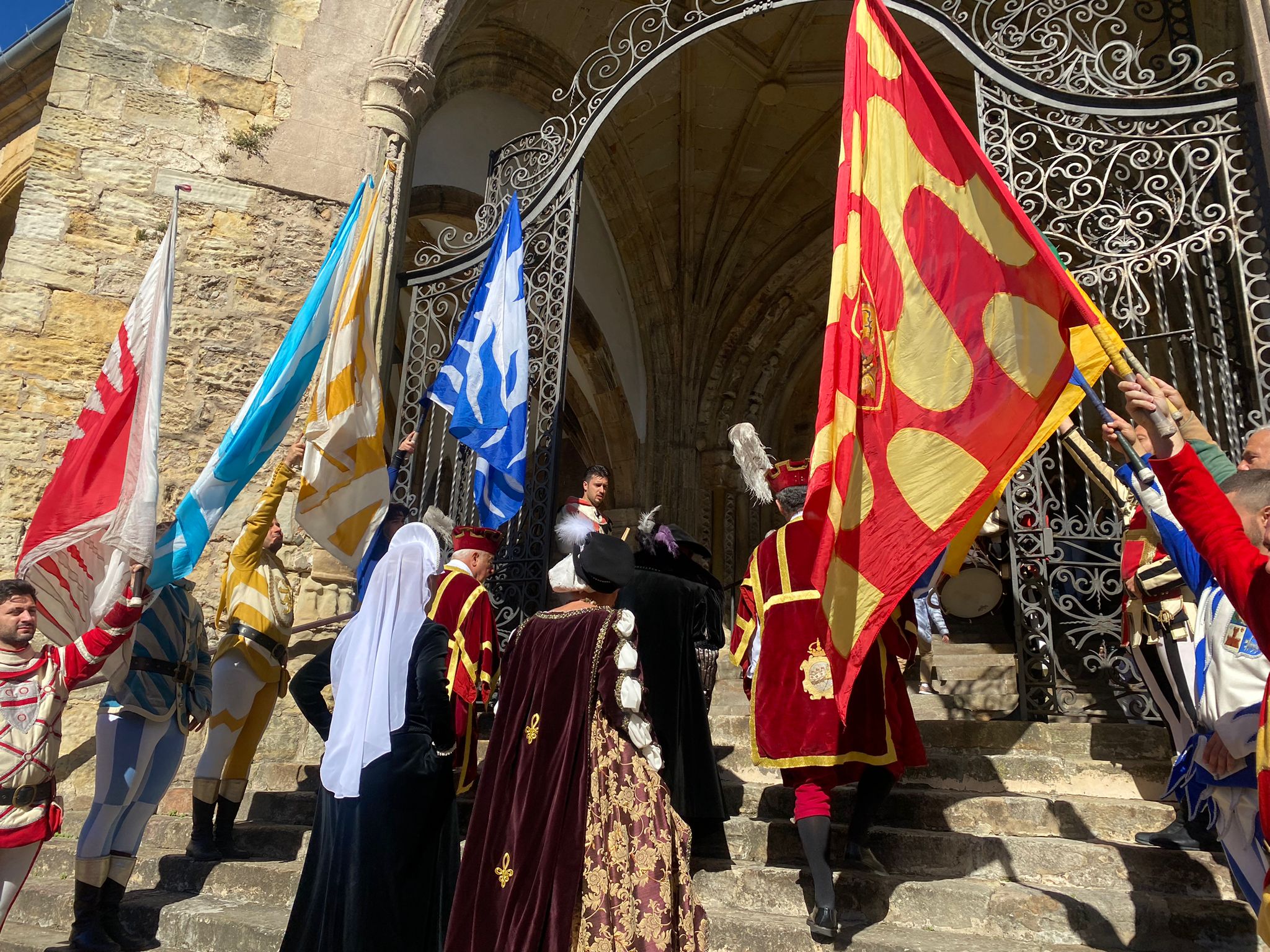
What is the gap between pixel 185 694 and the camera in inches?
152

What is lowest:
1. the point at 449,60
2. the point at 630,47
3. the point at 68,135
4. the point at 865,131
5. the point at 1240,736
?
the point at 1240,736

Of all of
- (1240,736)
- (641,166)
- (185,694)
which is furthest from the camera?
(641,166)

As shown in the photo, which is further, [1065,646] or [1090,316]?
[1065,646]

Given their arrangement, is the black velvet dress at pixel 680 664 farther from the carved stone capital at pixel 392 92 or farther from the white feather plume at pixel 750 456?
the carved stone capital at pixel 392 92

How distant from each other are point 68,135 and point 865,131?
527cm

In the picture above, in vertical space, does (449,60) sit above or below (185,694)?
above

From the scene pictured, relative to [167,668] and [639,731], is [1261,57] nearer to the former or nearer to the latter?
[639,731]

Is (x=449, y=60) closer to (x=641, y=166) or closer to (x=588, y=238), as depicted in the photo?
(x=588, y=238)

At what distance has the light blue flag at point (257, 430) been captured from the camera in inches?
149

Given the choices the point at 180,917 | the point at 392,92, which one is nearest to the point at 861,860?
the point at 180,917

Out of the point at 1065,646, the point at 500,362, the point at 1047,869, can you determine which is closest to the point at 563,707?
the point at 1047,869

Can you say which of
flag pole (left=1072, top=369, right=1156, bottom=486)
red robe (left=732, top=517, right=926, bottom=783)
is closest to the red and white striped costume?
red robe (left=732, top=517, right=926, bottom=783)

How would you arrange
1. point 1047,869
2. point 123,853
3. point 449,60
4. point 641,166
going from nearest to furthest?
point 1047,869, point 123,853, point 449,60, point 641,166

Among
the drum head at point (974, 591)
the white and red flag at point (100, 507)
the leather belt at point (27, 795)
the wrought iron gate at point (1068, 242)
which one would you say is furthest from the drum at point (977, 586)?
the leather belt at point (27, 795)
